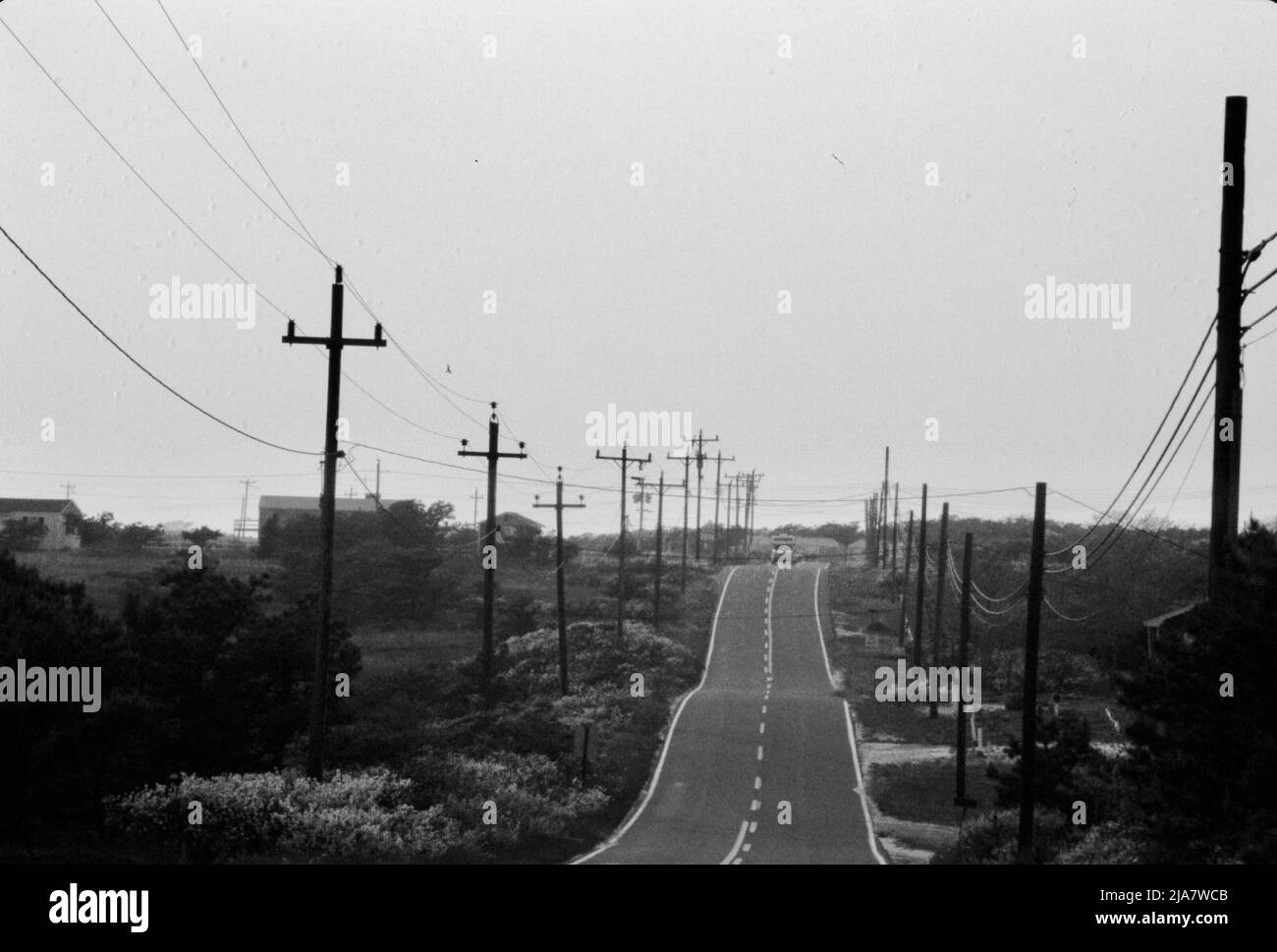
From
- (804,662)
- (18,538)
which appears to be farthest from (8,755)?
(18,538)

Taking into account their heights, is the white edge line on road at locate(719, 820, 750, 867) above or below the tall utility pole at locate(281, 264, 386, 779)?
below

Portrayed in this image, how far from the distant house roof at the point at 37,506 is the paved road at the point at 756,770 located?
187 feet

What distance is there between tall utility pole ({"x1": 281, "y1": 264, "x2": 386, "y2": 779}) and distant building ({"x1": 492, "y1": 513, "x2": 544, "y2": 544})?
249 feet

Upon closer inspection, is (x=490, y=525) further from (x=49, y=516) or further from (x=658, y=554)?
(x=49, y=516)

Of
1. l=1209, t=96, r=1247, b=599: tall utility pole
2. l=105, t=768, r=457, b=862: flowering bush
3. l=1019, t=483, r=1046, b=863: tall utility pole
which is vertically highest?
l=1209, t=96, r=1247, b=599: tall utility pole

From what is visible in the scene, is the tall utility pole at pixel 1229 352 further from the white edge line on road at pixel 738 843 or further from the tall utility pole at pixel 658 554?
the tall utility pole at pixel 658 554

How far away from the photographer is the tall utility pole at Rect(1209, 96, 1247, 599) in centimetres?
1730

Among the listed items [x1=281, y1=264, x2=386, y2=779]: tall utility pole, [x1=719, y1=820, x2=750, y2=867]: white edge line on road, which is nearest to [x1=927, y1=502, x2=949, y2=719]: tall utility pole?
[x1=719, y1=820, x2=750, y2=867]: white edge line on road

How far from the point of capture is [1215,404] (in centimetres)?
1733

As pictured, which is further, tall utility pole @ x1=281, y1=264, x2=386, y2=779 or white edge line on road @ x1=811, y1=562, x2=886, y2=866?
white edge line on road @ x1=811, y1=562, x2=886, y2=866

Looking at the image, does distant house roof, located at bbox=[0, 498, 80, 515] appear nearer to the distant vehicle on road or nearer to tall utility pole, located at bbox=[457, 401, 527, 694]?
the distant vehicle on road

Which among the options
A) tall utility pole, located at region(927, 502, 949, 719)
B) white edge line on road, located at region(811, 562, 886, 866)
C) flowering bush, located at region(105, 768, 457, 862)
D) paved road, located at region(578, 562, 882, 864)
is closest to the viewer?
flowering bush, located at region(105, 768, 457, 862)

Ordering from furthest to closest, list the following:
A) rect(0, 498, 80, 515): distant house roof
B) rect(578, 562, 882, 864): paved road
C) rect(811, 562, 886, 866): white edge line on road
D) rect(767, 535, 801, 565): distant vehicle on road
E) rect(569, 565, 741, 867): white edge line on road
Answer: rect(767, 535, 801, 565): distant vehicle on road < rect(0, 498, 80, 515): distant house roof < rect(811, 562, 886, 866): white edge line on road < rect(578, 562, 882, 864): paved road < rect(569, 565, 741, 867): white edge line on road

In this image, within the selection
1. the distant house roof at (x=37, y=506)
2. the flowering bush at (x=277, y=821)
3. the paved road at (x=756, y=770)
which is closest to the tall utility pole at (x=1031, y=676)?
the paved road at (x=756, y=770)
